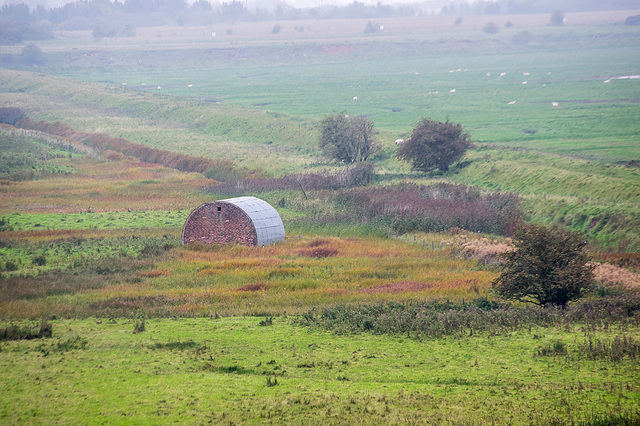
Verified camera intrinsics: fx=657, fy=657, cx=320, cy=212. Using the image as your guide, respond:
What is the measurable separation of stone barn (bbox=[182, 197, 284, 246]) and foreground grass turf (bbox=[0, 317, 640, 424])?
14.7m

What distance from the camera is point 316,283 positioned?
26.3 m

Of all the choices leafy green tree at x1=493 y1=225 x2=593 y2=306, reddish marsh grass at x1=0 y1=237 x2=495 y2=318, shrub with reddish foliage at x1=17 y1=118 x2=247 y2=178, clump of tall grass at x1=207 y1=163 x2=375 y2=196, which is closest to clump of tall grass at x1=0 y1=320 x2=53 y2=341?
reddish marsh grass at x1=0 y1=237 x2=495 y2=318

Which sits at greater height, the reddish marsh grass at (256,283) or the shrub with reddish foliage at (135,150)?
the shrub with reddish foliage at (135,150)

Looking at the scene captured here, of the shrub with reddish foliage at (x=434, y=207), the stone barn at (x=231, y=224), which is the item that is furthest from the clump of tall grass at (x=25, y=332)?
the shrub with reddish foliage at (x=434, y=207)

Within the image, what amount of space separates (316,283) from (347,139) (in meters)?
37.9

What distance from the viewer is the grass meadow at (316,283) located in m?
14.6

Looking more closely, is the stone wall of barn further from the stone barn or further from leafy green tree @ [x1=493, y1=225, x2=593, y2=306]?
leafy green tree @ [x1=493, y1=225, x2=593, y2=306]

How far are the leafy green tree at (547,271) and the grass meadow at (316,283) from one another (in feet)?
2.28

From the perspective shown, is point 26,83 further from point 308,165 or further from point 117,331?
point 117,331

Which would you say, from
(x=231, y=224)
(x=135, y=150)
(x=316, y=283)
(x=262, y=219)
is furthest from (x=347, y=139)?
(x=316, y=283)

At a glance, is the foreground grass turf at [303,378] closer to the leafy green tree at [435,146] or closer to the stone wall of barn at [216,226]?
the stone wall of barn at [216,226]

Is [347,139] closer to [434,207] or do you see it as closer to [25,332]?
[434,207]

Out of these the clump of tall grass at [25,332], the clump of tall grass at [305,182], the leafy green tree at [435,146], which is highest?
the leafy green tree at [435,146]

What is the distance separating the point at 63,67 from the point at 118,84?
3306cm
